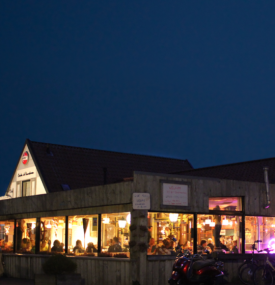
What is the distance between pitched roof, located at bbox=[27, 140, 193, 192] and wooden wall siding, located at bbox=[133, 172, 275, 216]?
18192 millimetres

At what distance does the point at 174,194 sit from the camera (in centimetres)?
1605

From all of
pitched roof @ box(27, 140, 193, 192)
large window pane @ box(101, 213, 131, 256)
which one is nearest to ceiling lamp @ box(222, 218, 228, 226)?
large window pane @ box(101, 213, 131, 256)

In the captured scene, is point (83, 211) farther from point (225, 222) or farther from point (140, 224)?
point (225, 222)

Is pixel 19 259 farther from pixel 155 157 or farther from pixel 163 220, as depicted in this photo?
pixel 155 157

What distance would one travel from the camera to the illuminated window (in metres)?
17.2

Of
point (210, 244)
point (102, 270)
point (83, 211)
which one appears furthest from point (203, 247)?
point (83, 211)

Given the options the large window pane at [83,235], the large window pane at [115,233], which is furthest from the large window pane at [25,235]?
the large window pane at [115,233]

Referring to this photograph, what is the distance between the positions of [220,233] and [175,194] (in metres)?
2.48

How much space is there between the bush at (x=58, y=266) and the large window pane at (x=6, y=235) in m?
9.05

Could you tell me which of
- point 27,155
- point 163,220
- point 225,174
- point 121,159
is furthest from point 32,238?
point 121,159

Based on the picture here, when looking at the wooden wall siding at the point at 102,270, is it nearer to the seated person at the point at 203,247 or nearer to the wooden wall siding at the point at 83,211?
the wooden wall siding at the point at 83,211

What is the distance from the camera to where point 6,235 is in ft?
77.5

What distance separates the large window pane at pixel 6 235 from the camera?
23219mm

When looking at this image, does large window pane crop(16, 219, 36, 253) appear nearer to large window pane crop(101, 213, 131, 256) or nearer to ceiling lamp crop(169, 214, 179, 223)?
large window pane crop(101, 213, 131, 256)
